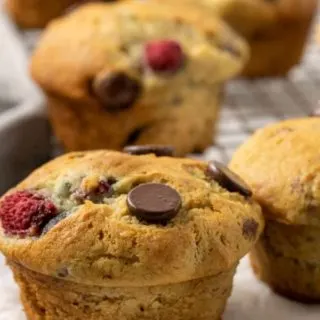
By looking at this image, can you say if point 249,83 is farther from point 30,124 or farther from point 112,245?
point 112,245

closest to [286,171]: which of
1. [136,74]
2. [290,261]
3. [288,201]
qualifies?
[288,201]

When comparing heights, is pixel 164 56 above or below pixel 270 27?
above

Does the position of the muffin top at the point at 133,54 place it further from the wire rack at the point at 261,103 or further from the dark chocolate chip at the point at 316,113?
the dark chocolate chip at the point at 316,113

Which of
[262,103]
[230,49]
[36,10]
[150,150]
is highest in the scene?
[150,150]

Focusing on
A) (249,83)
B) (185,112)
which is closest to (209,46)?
(185,112)

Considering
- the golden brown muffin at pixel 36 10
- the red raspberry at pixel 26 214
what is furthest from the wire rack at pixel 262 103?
the red raspberry at pixel 26 214

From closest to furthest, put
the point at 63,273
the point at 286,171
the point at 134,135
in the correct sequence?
the point at 63,273 < the point at 286,171 < the point at 134,135

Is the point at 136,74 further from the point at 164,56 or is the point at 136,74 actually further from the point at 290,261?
the point at 290,261
